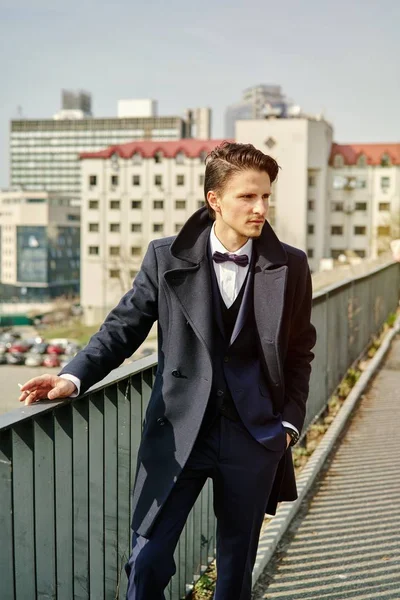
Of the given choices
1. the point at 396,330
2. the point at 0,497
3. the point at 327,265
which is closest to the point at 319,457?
the point at 0,497

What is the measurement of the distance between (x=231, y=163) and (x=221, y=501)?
1.13 metres

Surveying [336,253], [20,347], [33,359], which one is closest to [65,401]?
[33,359]

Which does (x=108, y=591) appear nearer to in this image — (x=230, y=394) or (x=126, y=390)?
(x=126, y=390)

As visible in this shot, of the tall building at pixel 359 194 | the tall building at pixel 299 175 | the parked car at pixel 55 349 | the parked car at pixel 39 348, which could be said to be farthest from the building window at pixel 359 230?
the parked car at pixel 39 348

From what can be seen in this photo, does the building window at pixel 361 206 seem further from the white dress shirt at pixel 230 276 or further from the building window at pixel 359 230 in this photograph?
the white dress shirt at pixel 230 276

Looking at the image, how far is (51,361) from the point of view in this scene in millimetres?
74938

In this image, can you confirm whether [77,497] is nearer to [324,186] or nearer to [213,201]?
[213,201]

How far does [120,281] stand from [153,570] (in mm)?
95410

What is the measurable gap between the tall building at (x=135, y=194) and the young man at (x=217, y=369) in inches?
3697

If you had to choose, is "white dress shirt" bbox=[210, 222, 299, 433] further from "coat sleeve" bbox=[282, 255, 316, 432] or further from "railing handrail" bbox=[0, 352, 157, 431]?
"railing handrail" bbox=[0, 352, 157, 431]

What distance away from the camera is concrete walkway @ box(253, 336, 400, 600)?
3.93 meters

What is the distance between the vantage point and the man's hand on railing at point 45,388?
2541 mm

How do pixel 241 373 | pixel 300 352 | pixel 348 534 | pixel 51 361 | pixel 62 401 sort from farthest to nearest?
pixel 51 361, pixel 348 534, pixel 300 352, pixel 241 373, pixel 62 401

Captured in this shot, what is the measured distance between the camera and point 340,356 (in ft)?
27.9
